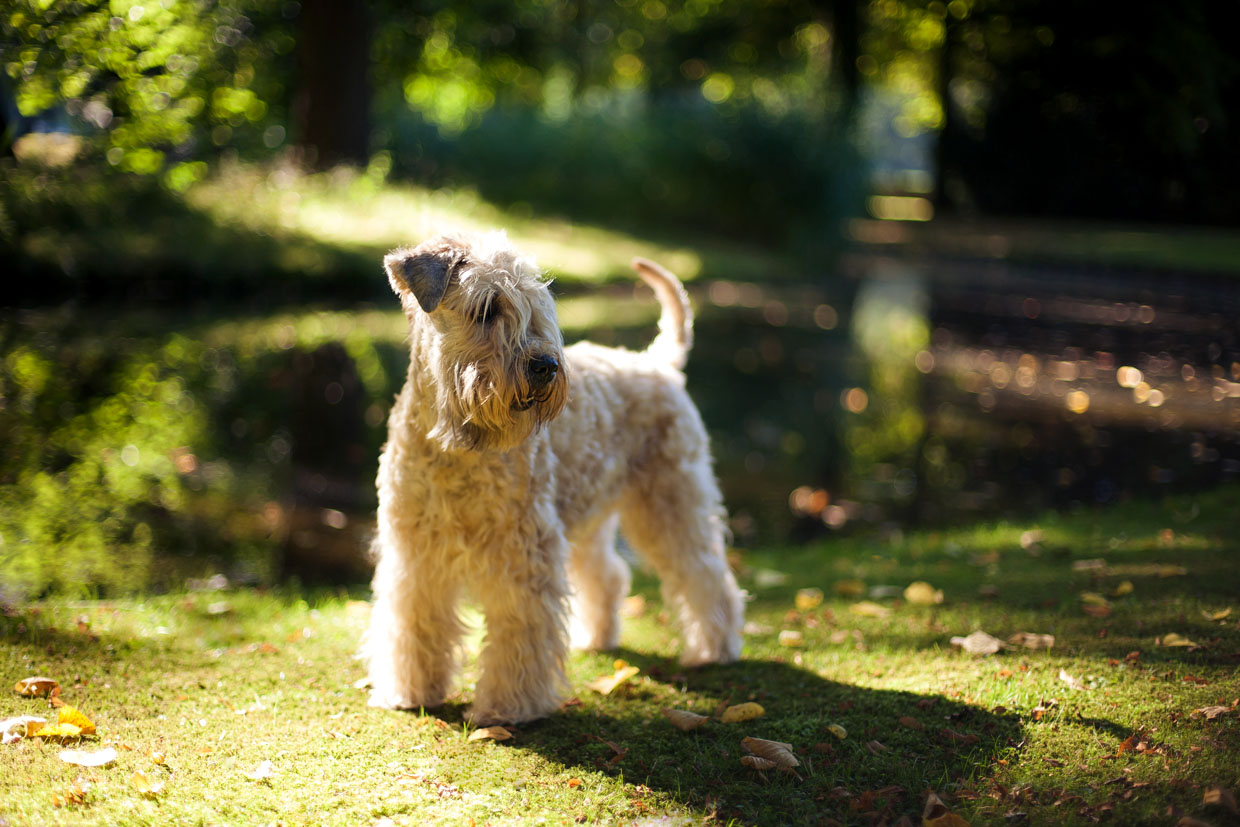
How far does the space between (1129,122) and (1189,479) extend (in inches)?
191

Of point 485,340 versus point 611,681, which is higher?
point 485,340

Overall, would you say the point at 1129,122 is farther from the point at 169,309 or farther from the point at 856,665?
the point at 169,309

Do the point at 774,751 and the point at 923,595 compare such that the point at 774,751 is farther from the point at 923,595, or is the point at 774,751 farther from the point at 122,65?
the point at 122,65

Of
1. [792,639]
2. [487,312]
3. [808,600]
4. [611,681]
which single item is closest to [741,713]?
[611,681]

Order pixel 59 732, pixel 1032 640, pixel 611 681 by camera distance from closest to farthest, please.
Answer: pixel 59 732, pixel 611 681, pixel 1032 640

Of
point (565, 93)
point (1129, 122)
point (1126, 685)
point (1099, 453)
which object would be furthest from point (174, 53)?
point (565, 93)

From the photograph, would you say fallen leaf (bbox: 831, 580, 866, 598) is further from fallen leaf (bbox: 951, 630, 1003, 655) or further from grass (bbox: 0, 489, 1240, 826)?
fallen leaf (bbox: 951, 630, 1003, 655)

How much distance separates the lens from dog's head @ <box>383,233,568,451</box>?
3576 mm

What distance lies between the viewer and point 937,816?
305 cm

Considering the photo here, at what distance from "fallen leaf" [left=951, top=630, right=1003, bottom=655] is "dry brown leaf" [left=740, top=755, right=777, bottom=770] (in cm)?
153

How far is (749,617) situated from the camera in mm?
5520

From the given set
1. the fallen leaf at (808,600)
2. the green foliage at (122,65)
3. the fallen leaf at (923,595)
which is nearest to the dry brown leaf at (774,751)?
the fallen leaf at (808,600)

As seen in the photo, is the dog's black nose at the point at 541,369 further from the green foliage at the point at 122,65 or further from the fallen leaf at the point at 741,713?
the green foliage at the point at 122,65

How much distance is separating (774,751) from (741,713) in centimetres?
37
